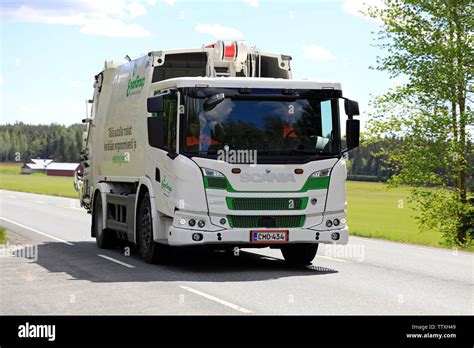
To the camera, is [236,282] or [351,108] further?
[351,108]

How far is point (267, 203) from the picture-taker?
1315 cm

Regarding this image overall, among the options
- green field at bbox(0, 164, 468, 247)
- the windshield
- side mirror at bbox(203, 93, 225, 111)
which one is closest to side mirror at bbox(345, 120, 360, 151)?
the windshield

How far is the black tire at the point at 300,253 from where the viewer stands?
1466 cm

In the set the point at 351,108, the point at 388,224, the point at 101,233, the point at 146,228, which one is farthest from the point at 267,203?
the point at 388,224

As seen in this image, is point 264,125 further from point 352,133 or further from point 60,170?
point 60,170

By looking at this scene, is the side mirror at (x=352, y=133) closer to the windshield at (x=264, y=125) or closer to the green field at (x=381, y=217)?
the windshield at (x=264, y=125)

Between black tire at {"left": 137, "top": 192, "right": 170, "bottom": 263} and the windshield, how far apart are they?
1.90 m

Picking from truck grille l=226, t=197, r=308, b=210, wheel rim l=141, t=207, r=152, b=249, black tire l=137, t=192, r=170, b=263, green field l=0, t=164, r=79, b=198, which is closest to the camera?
truck grille l=226, t=197, r=308, b=210

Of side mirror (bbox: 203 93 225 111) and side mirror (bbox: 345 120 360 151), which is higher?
side mirror (bbox: 203 93 225 111)

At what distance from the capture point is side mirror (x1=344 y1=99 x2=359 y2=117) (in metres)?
13.2

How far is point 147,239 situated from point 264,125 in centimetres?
299

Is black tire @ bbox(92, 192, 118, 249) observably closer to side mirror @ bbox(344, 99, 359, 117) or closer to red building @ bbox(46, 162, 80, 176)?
side mirror @ bbox(344, 99, 359, 117)

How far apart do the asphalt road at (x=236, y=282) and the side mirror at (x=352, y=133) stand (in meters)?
2.05
